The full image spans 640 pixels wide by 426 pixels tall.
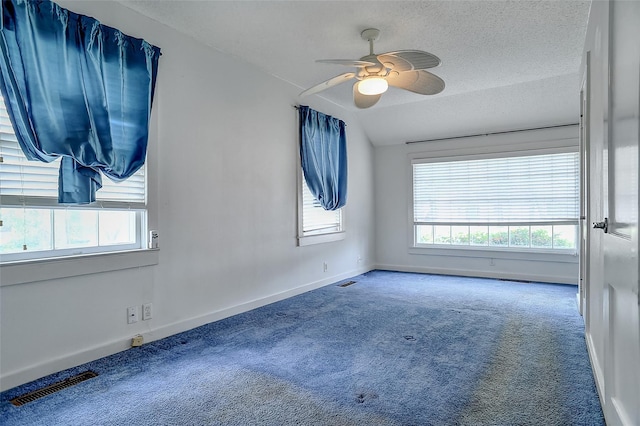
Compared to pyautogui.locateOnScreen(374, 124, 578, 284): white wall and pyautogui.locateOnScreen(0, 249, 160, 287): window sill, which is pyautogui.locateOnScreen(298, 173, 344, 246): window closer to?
pyautogui.locateOnScreen(374, 124, 578, 284): white wall

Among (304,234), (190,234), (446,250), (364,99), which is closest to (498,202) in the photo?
(446,250)

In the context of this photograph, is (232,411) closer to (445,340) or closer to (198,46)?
(445,340)

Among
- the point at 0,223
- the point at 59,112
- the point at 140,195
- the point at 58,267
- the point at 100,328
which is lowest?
the point at 100,328

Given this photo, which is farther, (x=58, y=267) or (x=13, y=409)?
(x=58, y=267)

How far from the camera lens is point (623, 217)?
1.31 m

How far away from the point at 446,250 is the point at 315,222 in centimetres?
234

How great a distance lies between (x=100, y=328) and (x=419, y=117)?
15.9 feet

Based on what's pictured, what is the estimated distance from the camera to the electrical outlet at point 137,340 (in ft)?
9.23

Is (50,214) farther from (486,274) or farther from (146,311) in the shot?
(486,274)

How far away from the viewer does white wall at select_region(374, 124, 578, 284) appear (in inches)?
205

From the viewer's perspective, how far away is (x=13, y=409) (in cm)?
196

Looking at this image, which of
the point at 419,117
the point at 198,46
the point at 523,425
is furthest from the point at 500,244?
the point at 198,46

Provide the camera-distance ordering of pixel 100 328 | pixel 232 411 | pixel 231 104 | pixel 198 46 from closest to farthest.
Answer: pixel 232 411
pixel 100 328
pixel 198 46
pixel 231 104

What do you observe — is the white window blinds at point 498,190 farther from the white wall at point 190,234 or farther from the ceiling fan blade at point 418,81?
the ceiling fan blade at point 418,81
